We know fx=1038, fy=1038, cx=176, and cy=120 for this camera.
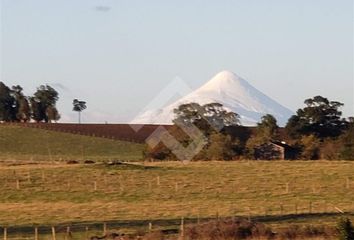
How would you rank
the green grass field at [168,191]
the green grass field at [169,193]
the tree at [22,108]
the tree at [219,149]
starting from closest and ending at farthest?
the green grass field at [169,193], the green grass field at [168,191], the tree at [219,149], the tree at [22,108]

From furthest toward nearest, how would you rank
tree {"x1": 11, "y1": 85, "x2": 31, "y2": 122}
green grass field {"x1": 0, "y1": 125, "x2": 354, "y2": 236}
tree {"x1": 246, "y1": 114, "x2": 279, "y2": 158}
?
tree {"x1": 11, "y1": 85, "x2": 31, "y2": 122}
tree {"x1": 246, "y1": 114, "x2": 279, "y2": 158}
green grass field {"x1": 0, "y1": 125, "x2": 354, "y2": 236}

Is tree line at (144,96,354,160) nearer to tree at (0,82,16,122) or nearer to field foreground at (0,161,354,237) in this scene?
field foreground at (0,161,354,237)

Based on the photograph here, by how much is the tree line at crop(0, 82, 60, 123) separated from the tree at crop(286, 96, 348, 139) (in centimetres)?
5540

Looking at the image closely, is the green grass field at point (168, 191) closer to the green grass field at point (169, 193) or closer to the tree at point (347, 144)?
the green grass field at point (169, 193)

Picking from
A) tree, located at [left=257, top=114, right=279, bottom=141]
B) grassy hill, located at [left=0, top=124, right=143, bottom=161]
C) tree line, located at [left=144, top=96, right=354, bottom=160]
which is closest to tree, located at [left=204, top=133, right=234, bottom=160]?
tree line, located at [left=144, top=96, right=354, bottom=160]

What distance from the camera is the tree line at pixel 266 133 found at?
4333 inches

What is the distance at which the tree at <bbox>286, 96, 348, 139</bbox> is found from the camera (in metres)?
125

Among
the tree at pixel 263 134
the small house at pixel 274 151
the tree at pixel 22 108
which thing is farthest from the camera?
the tree at pixel 22 108

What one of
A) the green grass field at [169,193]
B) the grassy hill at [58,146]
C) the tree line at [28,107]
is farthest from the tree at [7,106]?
the green grass field at [169,193]

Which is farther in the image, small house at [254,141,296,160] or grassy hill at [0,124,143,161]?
grassy hill at [0,124,143,161]

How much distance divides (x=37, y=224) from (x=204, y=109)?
249 feet

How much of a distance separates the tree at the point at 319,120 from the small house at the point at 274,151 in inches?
403

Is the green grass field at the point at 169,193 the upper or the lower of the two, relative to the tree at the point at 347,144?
lower

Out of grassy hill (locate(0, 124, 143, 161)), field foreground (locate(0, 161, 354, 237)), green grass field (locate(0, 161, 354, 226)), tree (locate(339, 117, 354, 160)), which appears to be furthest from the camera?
grassy hill (locate(0, 124, 143, 161))
